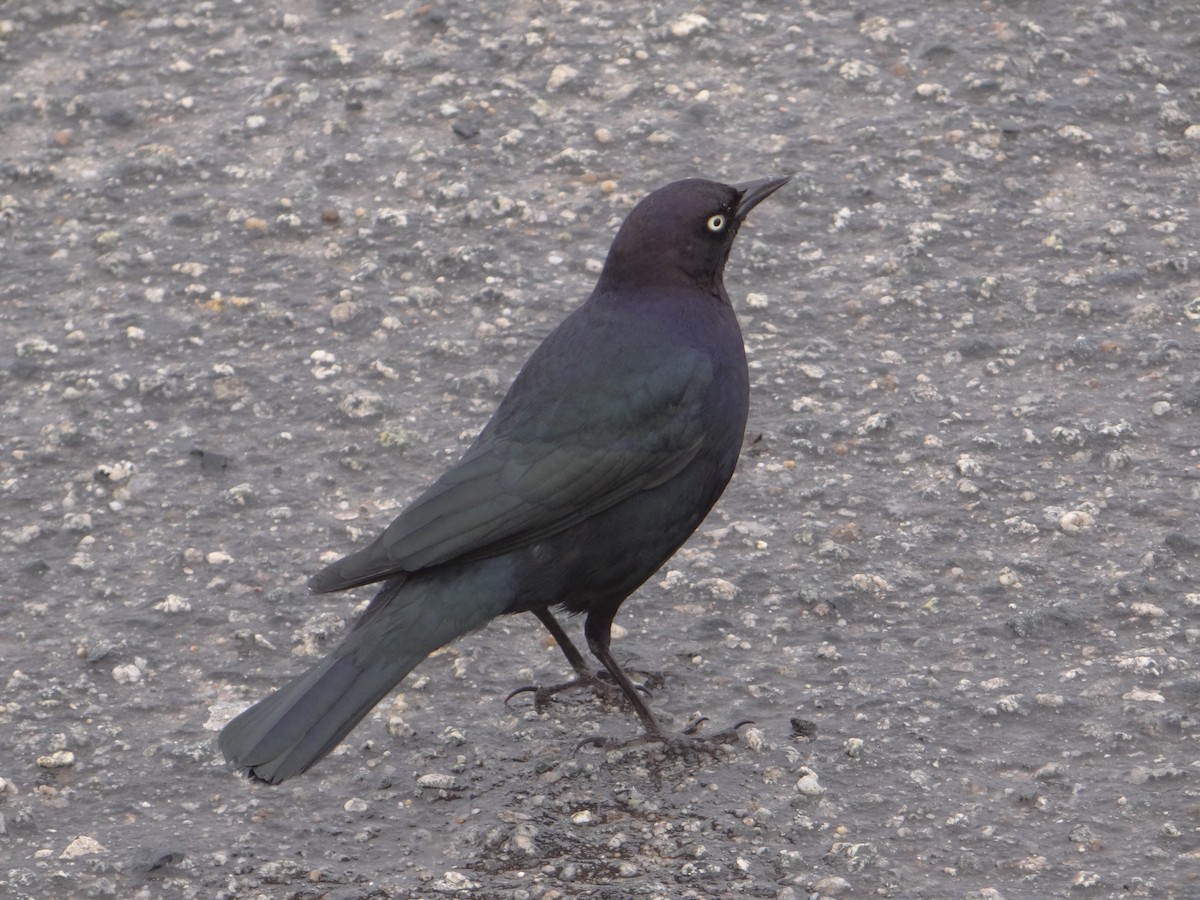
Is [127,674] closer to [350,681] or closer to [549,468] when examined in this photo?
[350,681]

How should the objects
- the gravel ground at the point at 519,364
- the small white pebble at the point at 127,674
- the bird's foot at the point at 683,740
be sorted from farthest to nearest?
the small white pebble at the point at 127,674, the bird's foot at the point at 683,740, the gravel ground at the point at 519,364

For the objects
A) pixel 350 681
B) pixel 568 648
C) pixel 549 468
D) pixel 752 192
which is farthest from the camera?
pixel 752 192

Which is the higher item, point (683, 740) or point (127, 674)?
point (127, 674)

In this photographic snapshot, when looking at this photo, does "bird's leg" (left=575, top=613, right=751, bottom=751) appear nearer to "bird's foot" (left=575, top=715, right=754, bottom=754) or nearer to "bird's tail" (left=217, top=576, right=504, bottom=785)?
"bird's foot" (left=575, top=715, right=754, bottom=754)

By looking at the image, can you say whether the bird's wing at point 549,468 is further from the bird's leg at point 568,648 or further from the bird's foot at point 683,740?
the bird's foot at point 683,740

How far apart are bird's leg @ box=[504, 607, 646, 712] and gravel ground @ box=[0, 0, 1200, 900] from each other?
0.05 metres

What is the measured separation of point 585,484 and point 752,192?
3.47 ft

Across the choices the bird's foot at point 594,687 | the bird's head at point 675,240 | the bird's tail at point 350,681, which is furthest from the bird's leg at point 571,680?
the bird's head at point 675,240

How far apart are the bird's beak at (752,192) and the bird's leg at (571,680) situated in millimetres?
1225

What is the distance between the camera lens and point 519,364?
5754 millimetres

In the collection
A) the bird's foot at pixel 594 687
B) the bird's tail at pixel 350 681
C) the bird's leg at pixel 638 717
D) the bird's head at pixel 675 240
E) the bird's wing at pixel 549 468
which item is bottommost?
the bird's foot at pixel 594 687

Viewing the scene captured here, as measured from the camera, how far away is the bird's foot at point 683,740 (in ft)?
14.0

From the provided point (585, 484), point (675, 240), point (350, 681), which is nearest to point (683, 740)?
point (585, 484)

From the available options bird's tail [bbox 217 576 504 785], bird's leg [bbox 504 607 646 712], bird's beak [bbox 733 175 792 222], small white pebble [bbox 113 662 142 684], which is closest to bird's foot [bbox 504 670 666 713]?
bird's leg [bbox 504 607 646 712]
